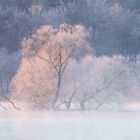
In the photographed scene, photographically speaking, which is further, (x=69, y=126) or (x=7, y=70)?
(x=7, y=70)

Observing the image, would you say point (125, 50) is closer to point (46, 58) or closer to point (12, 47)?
point (12, 47)

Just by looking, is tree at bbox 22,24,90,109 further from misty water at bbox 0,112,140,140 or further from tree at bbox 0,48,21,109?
misty water at bbox 0,112,140,140

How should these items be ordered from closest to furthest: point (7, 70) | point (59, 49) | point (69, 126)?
point (69, 126)
point (59, 49)
point (7, 70)

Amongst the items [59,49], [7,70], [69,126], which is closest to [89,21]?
[7,70]

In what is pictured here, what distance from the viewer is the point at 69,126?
22.5m

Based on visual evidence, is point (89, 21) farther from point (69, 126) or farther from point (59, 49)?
point (69, 126)

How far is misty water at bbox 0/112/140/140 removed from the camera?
19.9 metres

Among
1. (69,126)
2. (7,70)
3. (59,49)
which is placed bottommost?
(7,70)

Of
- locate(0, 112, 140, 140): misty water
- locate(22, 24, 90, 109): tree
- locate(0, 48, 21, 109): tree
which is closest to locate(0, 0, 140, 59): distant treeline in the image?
locate(0, 48, 21, 109): tree

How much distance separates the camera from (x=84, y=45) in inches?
1175

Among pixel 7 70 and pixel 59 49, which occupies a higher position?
pixel 59 49

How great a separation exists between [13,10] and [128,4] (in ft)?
21.0

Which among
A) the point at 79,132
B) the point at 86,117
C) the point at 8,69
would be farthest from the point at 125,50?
the point at 79,132

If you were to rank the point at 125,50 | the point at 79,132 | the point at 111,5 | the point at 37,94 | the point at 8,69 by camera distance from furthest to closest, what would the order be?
the point at 111,5
the point at 125,50
the point at 8,69
the point at 37,94
the point at 79,132
